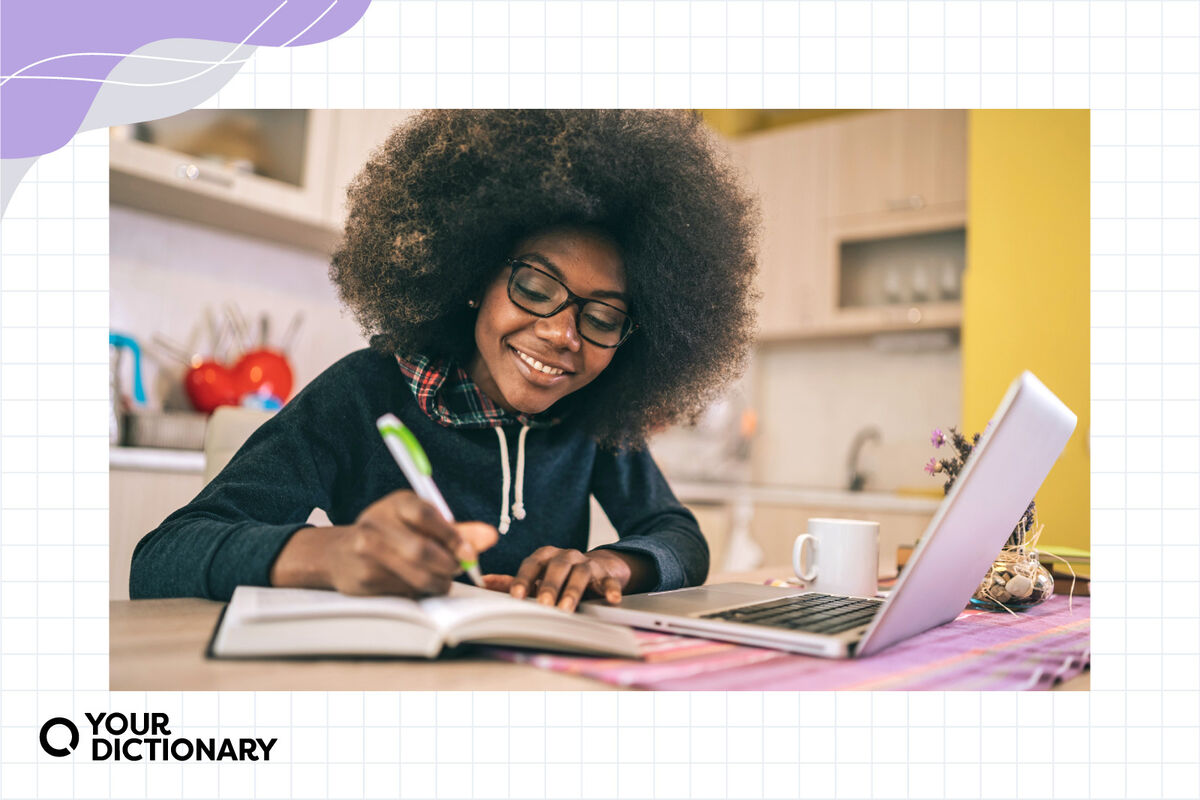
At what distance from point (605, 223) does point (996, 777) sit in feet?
2.58

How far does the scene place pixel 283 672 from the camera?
57 cm

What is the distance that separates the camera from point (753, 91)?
1.07 meters

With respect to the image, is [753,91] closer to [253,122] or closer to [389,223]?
[389,223]

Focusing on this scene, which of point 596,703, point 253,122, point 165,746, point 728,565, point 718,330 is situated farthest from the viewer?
point 728,565

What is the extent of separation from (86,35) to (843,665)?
3.39ft

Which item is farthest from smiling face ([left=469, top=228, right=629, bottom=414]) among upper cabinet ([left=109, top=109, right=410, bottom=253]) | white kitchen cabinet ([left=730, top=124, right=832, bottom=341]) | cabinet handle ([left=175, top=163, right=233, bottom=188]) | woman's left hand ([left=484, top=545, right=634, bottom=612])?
white kitchen cabinet ([left=730, top=124, right=832, bottom=341])

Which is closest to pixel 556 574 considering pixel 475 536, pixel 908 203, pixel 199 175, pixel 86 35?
pixel 475 536

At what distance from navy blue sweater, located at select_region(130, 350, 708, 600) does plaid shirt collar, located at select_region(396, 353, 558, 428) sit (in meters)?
0.02

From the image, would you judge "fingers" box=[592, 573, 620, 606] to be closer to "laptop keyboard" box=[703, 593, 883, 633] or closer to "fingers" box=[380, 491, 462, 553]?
"laptop keyboard" box=[703, 593, 883, 633]

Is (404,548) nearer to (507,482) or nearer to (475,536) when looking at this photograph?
(475,536)

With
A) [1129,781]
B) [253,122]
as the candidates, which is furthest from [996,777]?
[253,122]

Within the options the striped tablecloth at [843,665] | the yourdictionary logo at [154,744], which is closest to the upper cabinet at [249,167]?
the yourdictionary logo at [154,744]

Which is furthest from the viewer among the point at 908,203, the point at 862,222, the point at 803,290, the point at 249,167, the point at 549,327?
the point at 803,290

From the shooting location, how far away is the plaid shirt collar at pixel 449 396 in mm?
1185
